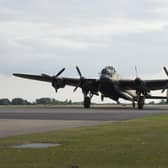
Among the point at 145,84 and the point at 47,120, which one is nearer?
the point at 47,120

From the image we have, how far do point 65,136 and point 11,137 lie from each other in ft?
6.34

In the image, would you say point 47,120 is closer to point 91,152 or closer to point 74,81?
point 91,152

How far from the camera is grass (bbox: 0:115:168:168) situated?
13.5m

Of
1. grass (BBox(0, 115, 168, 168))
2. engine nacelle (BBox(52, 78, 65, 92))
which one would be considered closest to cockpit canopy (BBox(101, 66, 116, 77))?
engine nacelle (BBox(52, 78, 65, 92))

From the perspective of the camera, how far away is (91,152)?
15.8 metres

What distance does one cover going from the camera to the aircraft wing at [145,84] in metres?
72.2

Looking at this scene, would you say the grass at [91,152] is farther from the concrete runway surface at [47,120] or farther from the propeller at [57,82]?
the propeller at [57,82]

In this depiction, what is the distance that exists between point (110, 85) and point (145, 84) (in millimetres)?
4761

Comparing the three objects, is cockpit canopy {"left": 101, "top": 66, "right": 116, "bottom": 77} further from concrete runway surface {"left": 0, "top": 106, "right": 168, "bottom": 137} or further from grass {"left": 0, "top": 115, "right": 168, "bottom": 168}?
grass {"left": 0, "top": 115, "right": 168, "bottom": 168}

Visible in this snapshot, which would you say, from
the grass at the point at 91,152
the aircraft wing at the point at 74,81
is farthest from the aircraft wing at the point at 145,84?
the grass at the point at 91,152

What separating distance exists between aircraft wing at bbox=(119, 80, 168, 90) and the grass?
51.0 meters

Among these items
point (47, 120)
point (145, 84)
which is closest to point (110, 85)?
point (145, 84)

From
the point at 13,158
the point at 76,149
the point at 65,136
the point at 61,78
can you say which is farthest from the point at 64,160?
the point at 61,78

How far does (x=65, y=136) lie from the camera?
2109 cm
